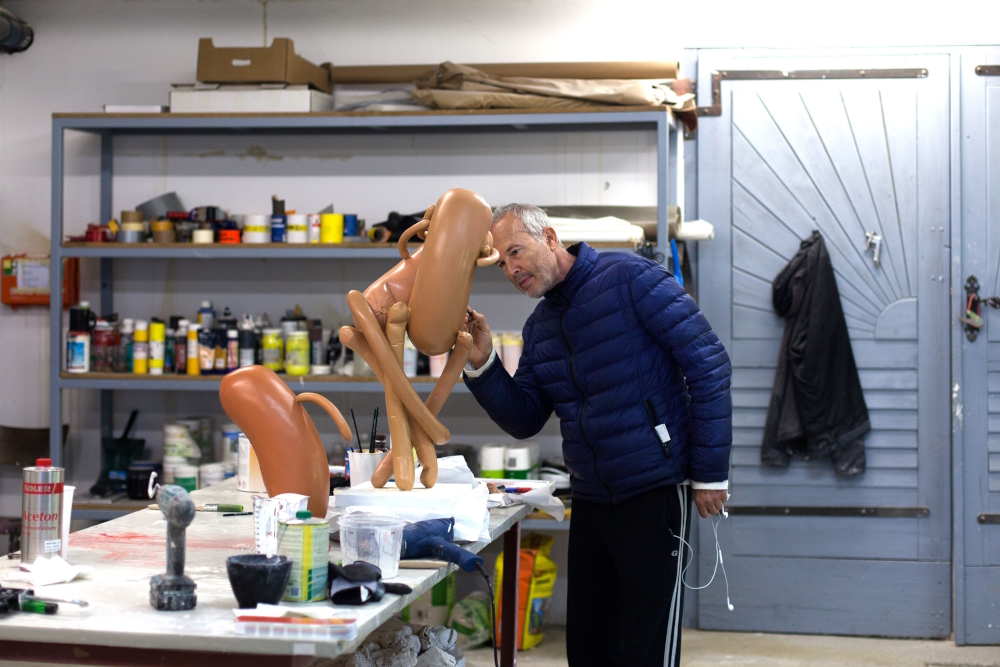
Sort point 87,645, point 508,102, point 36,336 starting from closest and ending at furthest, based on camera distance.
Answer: point 87,645, point 508,102, point 36,336

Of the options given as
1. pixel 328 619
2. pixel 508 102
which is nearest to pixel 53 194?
pixel 508 102

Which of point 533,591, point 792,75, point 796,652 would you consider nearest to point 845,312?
point 792,75

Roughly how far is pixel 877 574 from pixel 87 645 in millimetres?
3441

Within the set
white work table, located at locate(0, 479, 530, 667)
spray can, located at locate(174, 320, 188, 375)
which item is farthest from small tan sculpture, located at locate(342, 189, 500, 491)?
spray can, located at locate(174, 320, 188, 375)

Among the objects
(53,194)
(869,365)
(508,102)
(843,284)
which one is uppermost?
(508,102)

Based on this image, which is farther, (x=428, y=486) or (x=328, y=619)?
(x=428, y=486)

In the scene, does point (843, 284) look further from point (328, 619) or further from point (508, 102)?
point (328, 619)

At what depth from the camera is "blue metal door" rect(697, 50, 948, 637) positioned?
411 cm

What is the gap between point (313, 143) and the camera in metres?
4.37

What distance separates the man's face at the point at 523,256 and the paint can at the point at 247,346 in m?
1.80

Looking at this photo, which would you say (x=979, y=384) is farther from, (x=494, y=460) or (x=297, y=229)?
(x=297, y=229)

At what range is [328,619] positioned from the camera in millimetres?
1573

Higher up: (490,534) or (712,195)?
(712,195)

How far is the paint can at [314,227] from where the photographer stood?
3.99m
